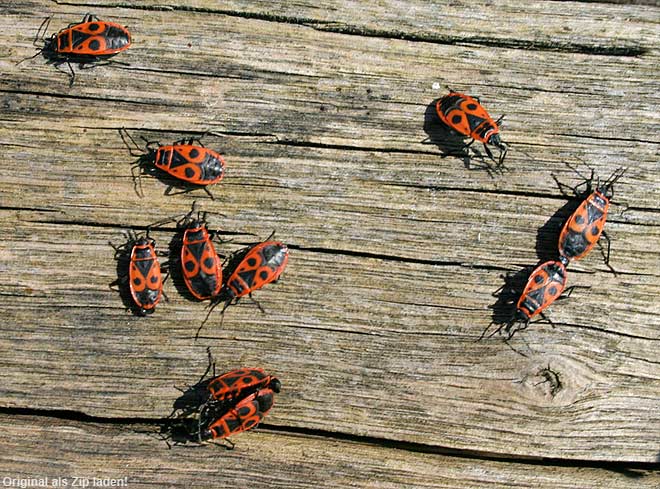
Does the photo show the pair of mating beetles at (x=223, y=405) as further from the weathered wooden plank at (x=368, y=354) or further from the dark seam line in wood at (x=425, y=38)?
the dark seam line in wood at (x=425, y=38)

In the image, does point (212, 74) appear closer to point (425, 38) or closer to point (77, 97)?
point (77, 97)

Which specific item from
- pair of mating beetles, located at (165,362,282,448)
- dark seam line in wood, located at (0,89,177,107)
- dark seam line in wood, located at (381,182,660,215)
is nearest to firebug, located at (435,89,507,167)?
dark seam line in wood, located at (381,182,660,215)

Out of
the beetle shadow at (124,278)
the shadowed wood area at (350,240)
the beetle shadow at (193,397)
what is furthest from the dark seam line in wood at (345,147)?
the beetle shadow at (193,397)

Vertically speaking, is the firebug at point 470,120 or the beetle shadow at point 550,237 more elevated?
the firebug at point 470,120

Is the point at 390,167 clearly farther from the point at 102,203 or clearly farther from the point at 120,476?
the point at 120,476

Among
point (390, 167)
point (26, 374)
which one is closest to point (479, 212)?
point (390, 167)

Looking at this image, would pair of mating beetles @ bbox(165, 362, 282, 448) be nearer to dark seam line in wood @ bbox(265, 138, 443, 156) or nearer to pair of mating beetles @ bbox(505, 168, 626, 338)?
dark seam line in wood @ bbox(265, 138, 443, 156)
